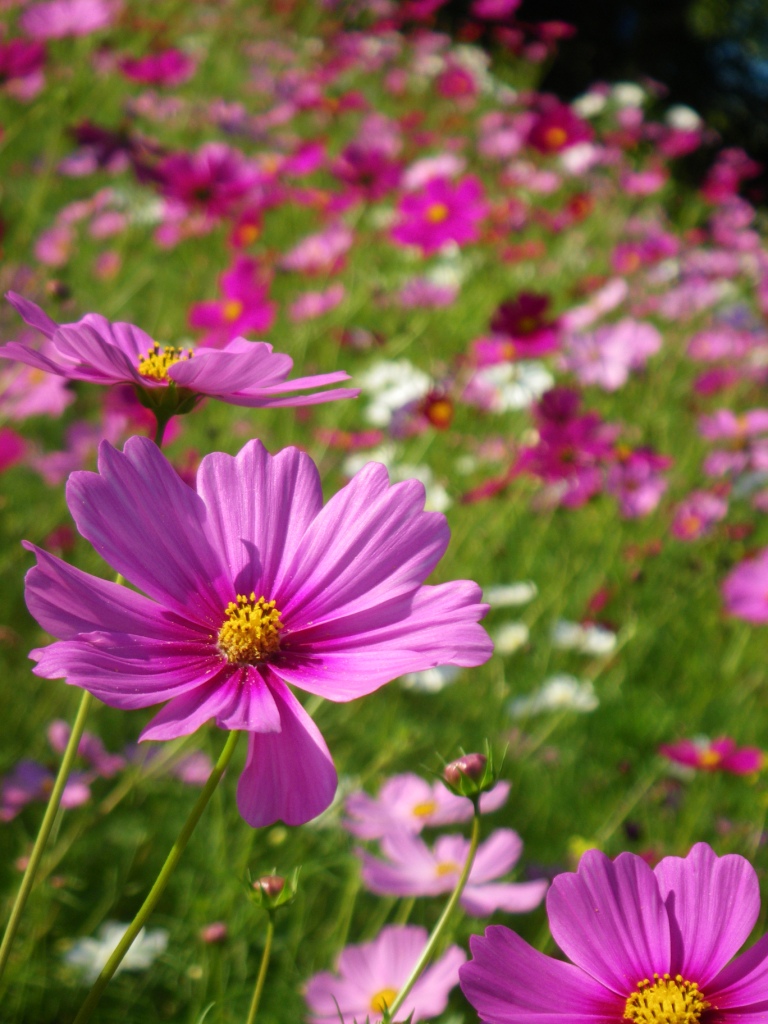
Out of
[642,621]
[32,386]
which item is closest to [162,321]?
[32,386]

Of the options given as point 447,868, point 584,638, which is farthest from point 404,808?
point 584,638

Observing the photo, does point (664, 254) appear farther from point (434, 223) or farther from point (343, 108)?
point (434, 223)

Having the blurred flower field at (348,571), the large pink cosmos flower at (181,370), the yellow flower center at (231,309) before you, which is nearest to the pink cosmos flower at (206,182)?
the blurred flower field at (348,571)

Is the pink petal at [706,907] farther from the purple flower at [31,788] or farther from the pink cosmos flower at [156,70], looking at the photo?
the pink cosmos flower at [156,70]

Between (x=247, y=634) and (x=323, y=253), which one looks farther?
(x=323, y=253)

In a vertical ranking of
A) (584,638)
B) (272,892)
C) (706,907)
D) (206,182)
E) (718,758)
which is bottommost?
(584,638)

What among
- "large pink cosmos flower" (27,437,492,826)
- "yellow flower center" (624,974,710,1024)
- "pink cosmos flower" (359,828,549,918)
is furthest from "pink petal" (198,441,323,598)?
"pink cosmos flower" (359,828,549,918)

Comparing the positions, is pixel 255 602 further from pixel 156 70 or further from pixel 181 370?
pixel 156 70
